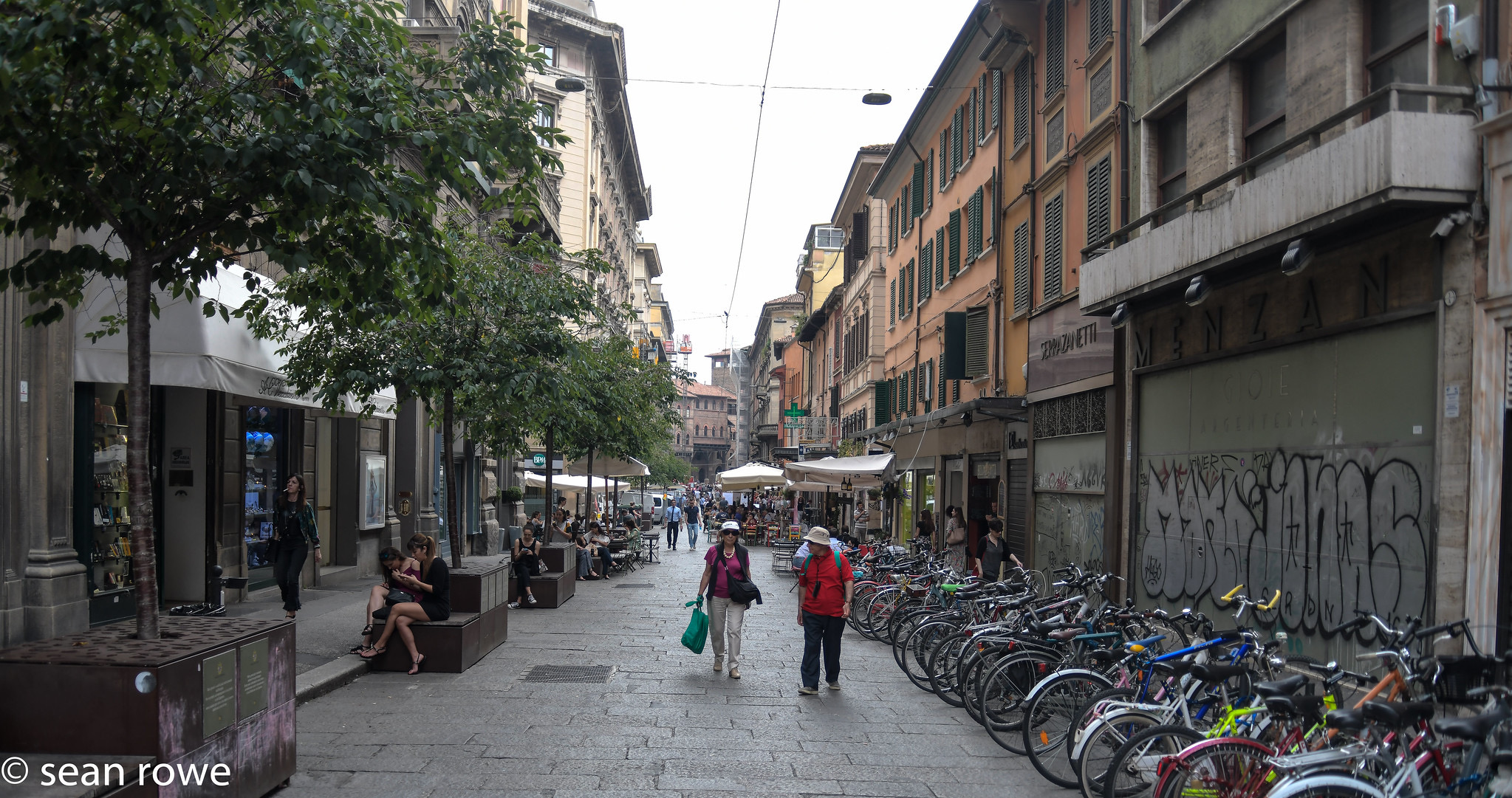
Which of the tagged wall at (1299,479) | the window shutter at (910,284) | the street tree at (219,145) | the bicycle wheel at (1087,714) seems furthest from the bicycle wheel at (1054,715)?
the window shutter at (910,284)

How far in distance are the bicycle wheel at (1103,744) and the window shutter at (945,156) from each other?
2154cm

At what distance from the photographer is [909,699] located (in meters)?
10.9

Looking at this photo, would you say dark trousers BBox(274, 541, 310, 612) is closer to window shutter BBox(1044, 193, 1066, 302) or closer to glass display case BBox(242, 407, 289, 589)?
glass display case BBox(242, 407, 289, 589)

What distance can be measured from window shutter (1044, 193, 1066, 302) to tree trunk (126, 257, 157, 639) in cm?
1436

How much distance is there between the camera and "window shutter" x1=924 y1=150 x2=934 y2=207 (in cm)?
2933

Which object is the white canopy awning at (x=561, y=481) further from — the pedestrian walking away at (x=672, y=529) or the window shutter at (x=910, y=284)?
the window shutter at (x=910, y=284)

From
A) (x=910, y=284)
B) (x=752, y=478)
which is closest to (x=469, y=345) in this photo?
(x=752, y=478)

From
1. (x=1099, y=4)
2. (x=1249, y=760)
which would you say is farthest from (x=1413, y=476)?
(x=1099, y=4)

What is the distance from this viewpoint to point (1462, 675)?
17.8 ft

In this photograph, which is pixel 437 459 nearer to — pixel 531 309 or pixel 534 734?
pixel 531 309

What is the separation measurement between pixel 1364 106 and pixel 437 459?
20.7m

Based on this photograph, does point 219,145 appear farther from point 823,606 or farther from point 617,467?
point 617,467

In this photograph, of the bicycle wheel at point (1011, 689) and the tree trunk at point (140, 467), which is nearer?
the tree trunk at point (140, 467)

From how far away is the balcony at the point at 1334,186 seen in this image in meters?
8.27
